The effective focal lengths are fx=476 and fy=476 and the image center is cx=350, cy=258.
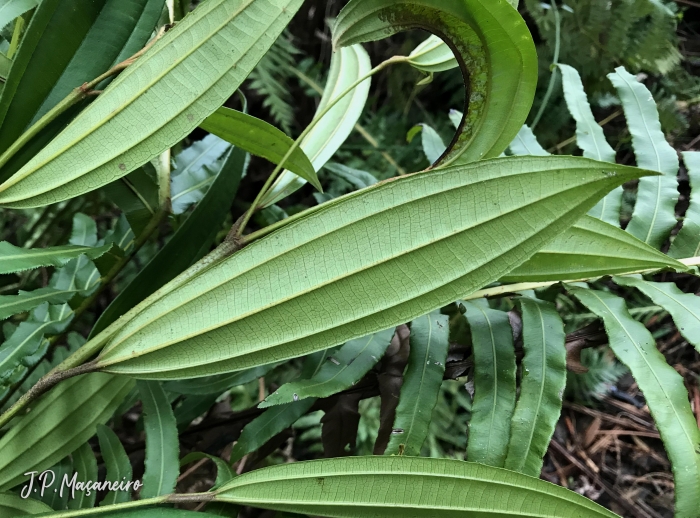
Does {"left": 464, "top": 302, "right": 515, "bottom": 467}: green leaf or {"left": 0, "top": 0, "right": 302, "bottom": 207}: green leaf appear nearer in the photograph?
{"left": 0, "top": 0, "right": 302, "bottom": 207}: green leaf

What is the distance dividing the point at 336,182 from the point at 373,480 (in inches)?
36.4

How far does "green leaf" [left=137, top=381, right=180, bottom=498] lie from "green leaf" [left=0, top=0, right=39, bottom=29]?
1.27 ft

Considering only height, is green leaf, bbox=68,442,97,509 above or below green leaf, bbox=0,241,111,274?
below

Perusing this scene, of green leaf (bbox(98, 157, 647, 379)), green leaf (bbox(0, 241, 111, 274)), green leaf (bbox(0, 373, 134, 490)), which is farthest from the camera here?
green leaf (bbox(0, 373, 134, 490))

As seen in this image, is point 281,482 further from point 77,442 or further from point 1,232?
point 1,232

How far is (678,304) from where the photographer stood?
516mm

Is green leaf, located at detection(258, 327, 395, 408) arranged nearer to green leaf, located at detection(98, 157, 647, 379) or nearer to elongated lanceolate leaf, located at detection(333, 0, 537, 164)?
green leaf, located at detection(98, 157, 647, 379)

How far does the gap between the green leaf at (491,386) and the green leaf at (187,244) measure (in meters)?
0.33

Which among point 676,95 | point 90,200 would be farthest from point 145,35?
point 676,95

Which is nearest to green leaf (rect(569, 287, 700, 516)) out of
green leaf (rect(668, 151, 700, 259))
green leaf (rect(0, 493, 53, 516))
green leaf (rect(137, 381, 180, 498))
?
green leaf (rect(668, 151, 700, 259))

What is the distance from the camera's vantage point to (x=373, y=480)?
1.28 feet

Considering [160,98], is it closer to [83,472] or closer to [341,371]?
[341,371]

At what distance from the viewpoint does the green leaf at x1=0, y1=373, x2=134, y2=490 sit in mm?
522

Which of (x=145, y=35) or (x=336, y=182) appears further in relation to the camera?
(x=336, y=182)
